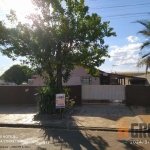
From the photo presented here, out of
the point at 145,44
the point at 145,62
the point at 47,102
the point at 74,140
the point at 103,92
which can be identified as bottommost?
the point at 74,140

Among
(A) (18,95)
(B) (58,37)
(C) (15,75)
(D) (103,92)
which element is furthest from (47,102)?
(C) (15,75)

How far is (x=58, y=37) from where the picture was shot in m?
11.5

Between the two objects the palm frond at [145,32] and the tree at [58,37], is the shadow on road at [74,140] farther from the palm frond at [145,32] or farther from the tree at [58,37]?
the palm frond at [145,32]

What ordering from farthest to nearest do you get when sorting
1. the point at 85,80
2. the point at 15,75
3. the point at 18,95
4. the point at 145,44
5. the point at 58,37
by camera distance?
1. the point at 15,75
2. the point at 85,80
3. the point at 18,95
4. the point at 145,44
5. the point at 58,37

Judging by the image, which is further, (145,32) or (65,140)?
(145,32)

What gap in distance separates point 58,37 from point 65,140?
609cm

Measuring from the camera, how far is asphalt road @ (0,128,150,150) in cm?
658

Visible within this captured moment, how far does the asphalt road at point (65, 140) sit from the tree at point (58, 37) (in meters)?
3.71

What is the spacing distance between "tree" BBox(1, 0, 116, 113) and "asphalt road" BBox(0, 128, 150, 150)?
371cm

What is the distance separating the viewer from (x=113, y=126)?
923 cm

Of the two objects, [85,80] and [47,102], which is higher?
[85,80]

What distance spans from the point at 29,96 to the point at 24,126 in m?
7.44

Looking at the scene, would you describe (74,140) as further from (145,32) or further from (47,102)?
(145,32)

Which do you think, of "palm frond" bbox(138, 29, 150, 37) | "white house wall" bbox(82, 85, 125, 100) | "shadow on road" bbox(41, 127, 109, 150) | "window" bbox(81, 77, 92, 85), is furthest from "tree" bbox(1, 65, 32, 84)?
"shadow on road" bbox(41, 127, 109, 150)
